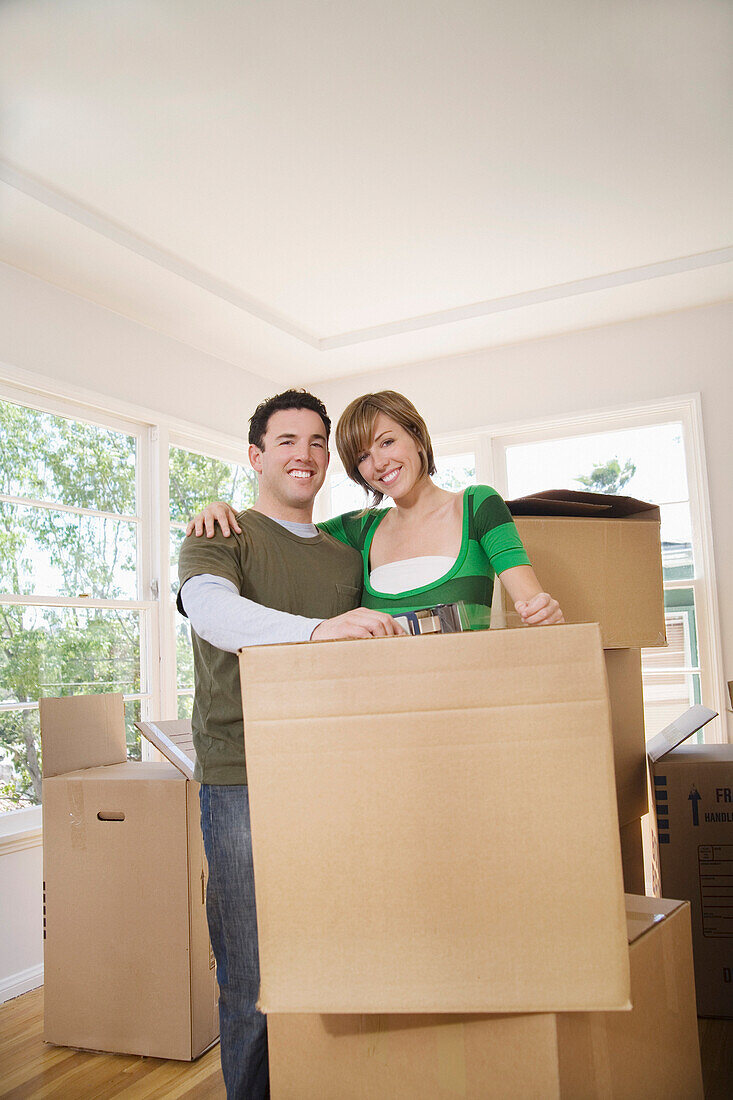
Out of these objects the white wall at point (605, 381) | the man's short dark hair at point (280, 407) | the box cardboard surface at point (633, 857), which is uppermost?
the white wall at point (605, 381)

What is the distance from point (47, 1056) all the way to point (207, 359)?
2.86 meters

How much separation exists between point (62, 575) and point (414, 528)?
6.76ft

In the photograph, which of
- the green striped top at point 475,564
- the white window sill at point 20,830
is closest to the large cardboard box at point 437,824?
the green striped top at point 475,564

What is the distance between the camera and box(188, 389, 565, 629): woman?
4.51ft

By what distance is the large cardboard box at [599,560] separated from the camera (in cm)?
179

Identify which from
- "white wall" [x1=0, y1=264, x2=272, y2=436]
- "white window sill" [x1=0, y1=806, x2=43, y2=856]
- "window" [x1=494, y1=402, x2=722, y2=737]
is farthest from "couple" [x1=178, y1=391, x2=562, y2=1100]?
"window" [x1=494, y1=402, x2=722, y2=737]

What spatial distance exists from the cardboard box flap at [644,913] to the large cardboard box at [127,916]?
1231mm

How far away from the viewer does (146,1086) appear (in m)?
1.98

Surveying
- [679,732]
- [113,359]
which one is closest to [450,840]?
[679,732]

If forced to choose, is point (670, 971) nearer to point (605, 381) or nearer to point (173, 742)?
point (173, 742)

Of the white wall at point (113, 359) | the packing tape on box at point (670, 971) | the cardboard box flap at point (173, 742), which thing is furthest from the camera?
the white wall at point (113, 359)

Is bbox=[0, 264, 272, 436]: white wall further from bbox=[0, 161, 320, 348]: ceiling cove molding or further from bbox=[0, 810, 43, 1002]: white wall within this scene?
bbox=[0, 810, 43, 1002]: white wall

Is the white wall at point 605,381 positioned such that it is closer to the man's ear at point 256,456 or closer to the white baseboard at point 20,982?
the man's ear at point 256,456

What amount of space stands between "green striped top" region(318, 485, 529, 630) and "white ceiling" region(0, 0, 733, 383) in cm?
130
